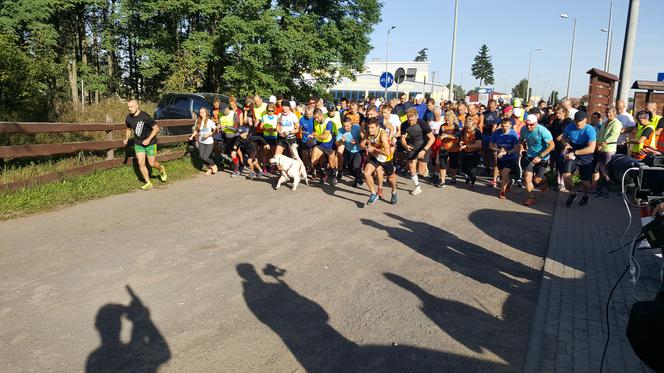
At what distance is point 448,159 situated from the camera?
11.7m

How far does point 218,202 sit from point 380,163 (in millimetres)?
3163

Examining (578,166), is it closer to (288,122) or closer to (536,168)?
(536,168)

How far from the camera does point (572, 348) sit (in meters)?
3.74

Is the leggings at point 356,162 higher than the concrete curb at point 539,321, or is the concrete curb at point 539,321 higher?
the leggings at point 356,162

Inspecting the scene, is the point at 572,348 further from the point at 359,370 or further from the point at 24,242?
the point at 24,242

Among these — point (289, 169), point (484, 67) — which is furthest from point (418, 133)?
point (484, 67)

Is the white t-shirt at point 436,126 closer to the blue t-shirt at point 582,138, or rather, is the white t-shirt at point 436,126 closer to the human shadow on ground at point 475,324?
the blue t-shirt at point 582,138

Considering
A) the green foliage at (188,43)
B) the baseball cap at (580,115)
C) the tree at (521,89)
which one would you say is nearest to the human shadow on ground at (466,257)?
the baseball cap at (580,115)

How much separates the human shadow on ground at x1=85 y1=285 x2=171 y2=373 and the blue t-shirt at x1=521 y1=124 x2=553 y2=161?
775cm

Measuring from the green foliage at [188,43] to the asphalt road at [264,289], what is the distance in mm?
14003

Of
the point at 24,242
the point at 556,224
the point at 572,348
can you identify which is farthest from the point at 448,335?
the point at 24,242

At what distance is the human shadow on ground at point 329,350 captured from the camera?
343 cm

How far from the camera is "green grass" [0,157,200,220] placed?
7492 millimetres

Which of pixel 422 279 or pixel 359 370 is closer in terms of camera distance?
pixel 359 370
